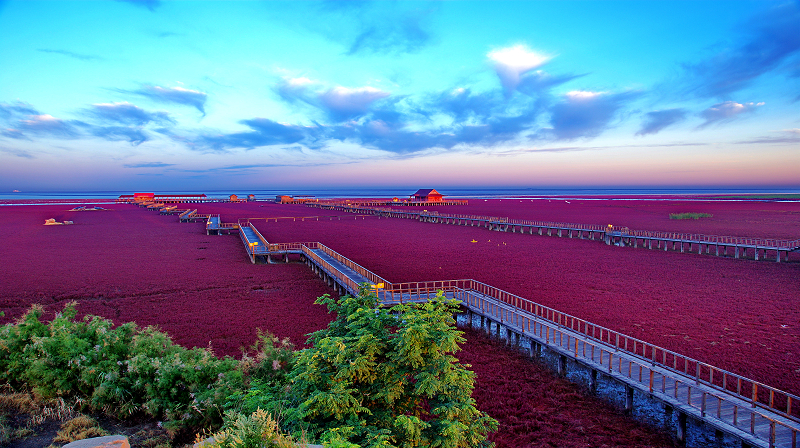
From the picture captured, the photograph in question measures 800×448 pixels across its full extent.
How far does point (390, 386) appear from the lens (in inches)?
243

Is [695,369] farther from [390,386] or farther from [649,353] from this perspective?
[390,386]

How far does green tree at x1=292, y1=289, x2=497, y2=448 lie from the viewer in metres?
5.71

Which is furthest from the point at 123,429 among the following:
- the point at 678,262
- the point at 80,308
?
the point at 678,262

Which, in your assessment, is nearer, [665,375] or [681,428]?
[681,428]

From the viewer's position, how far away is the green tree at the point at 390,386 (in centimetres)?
571

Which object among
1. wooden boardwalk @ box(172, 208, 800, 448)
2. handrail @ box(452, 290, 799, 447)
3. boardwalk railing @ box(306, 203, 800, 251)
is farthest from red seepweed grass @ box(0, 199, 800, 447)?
boardwalk railing @ box(306, 203, 800, 251)

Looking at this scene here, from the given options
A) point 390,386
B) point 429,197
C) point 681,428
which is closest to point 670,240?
point 681,428

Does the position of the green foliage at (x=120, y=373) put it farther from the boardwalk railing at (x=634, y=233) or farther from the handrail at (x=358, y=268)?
the boardwalk railing at (x=634, y=233)

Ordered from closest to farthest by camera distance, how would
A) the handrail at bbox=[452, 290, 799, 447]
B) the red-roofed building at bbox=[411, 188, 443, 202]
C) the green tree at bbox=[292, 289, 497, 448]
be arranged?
the green tree at bbox=[292, 289, 497, 448]
the handrail at bbox=[452, 290, 799, 447]
the red-roofed building at bbox=[411, 188, 443, 202]

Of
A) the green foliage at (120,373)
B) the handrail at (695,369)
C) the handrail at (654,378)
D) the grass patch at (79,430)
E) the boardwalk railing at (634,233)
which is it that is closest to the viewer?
the grass patch at (79,430)

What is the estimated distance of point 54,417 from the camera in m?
8.18

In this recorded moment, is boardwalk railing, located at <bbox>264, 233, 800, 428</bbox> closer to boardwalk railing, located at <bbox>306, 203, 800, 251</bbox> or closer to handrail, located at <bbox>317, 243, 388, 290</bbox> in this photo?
handrail, located at <bbox>317, 243, 388, 290</bbox>

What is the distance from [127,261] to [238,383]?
82.3 feet

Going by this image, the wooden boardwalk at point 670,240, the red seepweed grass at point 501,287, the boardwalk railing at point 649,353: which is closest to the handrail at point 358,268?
the boardwalk railing at point 649,353
